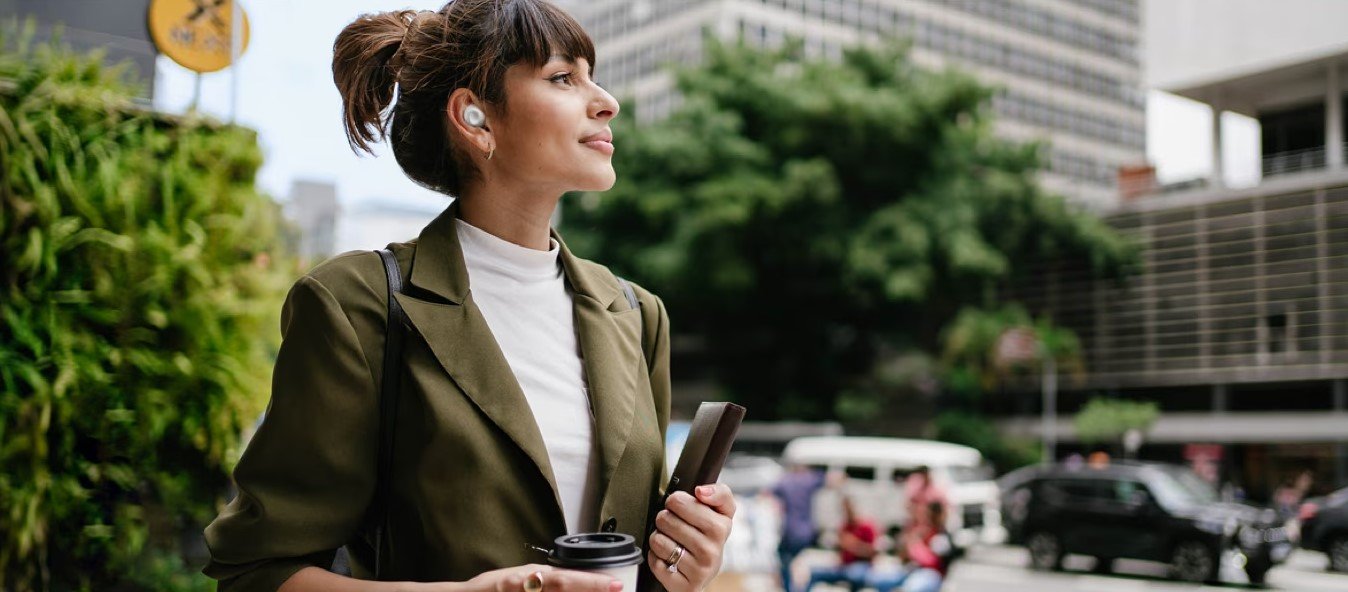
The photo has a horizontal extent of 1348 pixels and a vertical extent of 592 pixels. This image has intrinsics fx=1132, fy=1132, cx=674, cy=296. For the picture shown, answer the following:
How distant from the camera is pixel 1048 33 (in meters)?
51.2

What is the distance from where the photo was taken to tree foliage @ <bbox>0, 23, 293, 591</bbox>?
11.3 feet

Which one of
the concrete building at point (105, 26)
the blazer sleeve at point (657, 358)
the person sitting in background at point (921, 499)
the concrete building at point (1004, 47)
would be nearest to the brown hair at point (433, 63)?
the blazer sleeve at point (657, 358)

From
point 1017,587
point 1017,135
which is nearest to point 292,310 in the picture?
point 1017,587

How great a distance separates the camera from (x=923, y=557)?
7.93 metres

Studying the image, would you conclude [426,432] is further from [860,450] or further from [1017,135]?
[1017,135]

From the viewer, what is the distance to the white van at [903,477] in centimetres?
1648

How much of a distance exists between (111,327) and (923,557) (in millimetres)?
5816

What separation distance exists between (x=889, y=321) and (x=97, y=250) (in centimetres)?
2376

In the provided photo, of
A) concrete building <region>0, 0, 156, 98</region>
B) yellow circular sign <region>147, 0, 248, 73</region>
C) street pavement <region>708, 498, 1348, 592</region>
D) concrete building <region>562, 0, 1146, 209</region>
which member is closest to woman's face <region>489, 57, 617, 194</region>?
concrete building <region>0, 0, 156, 98</region>

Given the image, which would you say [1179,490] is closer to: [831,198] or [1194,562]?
[1194,562]

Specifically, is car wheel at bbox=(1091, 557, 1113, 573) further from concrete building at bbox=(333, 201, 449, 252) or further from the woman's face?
the woman's face

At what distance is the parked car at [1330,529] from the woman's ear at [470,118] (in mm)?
14890

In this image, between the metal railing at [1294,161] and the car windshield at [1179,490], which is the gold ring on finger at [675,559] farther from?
the metal railing at [1294,161]

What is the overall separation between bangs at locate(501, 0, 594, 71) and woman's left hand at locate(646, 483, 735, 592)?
21.5 inches
